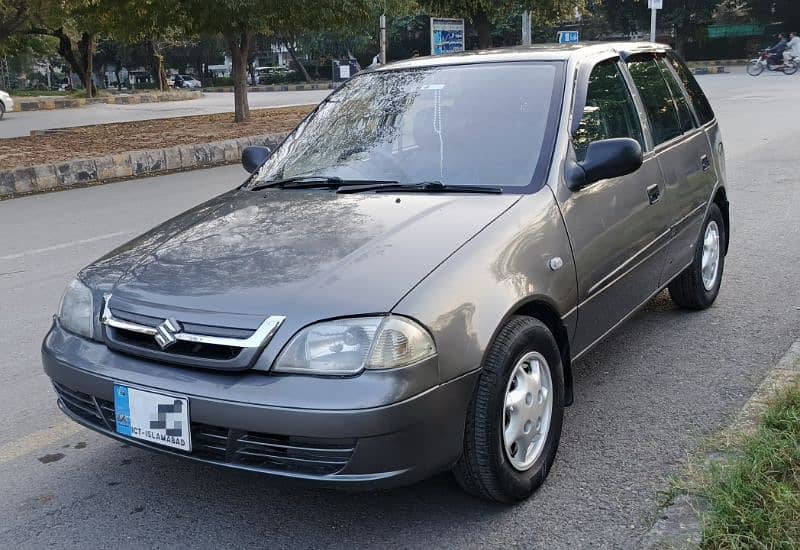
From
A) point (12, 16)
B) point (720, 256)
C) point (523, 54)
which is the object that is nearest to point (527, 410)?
point (523, 54)

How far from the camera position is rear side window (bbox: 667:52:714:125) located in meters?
5.23

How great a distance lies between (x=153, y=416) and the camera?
274 centimetres

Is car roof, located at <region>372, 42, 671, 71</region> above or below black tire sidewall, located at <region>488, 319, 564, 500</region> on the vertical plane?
above

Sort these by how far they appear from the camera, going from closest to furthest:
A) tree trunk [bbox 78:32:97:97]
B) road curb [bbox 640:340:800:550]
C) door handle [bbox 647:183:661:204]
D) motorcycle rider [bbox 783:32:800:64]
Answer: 1. road curb [bbox 640:340:800:550]
2. door handle [bbox 647:183:661:204]
3. motorcycle rider [bbox 783:32:800:64]
4. tree trunk [bbox 78:32:97:97]

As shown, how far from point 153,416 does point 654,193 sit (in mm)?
2659

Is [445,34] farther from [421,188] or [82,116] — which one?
[421,188]

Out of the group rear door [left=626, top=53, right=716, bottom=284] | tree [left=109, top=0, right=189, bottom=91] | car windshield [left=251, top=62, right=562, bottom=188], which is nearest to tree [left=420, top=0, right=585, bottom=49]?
tree [left=109, top=0, right=189, bottom=91]

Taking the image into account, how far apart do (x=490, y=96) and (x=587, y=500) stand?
1817mm

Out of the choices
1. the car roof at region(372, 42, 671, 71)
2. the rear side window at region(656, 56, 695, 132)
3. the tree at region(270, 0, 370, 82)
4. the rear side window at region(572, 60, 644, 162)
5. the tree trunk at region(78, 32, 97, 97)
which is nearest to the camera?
the rear side window at region(572, 60, 644, 162)

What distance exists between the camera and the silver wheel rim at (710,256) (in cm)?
514

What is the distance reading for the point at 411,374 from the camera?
101 inches

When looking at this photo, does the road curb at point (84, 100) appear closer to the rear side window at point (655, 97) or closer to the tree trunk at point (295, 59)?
the tree trunk at point (295, 59)

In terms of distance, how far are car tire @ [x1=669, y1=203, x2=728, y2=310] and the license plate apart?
10.9 feet

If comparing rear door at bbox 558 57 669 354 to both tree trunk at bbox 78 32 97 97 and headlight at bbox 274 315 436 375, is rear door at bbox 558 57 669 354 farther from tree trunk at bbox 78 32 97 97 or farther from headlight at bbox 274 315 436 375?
tree trunk at bbox 78 32 97 97
